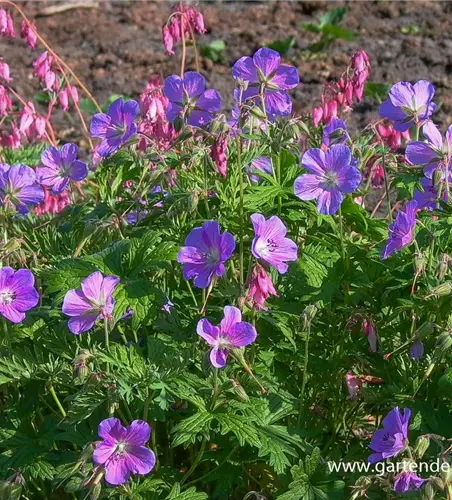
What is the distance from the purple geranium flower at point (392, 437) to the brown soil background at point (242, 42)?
3268 mm

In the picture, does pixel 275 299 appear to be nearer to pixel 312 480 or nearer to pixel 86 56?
pixel 312 480

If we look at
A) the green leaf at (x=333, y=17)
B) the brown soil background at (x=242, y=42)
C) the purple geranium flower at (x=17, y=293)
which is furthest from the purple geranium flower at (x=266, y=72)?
the green leaf at (x=333, y=17)

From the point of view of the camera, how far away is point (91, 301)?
2301 millimetres

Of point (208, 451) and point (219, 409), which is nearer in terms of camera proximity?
point (219, 409)

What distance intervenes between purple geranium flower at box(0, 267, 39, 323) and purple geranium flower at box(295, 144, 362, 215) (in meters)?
0.64

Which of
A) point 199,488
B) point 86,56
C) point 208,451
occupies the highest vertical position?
point 208,451

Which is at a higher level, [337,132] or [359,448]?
→ [337,132]

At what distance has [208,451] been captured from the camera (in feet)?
8.32

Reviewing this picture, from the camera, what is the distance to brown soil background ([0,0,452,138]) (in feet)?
19.9

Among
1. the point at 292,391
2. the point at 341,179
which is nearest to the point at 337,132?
the point at 341,179

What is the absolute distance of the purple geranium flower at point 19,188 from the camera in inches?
110

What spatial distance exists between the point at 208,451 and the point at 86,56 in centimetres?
459

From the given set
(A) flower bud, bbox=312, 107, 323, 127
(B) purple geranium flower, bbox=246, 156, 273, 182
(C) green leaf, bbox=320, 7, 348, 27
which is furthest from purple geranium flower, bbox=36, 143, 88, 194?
(C) green leaf, bbox=320, 7, 348, 27

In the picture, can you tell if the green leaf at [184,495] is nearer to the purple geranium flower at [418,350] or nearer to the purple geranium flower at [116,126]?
the purple geranium flower at [418,350]
